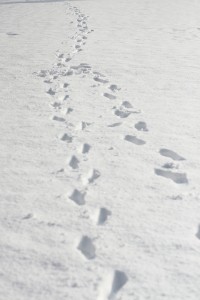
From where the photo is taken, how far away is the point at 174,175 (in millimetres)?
3213

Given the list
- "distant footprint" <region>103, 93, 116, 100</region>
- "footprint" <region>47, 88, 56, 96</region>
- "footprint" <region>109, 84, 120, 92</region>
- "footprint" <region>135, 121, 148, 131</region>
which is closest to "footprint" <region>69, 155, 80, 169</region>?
"footprint" <region>135, 121, 148, 131</region>

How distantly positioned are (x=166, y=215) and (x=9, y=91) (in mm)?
3011

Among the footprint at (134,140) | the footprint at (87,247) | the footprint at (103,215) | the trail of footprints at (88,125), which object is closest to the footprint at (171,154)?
the trail of footprints at (88,125)

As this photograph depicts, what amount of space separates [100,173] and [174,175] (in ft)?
1.71

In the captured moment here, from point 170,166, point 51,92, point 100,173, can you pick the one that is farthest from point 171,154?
point 51,92

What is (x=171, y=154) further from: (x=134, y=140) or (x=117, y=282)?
(x=117, y=282)

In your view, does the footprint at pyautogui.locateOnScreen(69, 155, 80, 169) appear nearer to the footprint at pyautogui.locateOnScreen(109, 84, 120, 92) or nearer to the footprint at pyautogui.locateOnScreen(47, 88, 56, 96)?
the footprint at pyautogui.locateOnScreen(47, 88, 56, 96)

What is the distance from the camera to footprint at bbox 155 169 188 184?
3140 millimetres

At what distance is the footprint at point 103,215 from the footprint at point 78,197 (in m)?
0.15

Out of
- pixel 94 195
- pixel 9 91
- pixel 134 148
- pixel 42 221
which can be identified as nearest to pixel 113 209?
pixel 94 195

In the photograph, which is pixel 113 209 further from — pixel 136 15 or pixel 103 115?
pixel 136 15

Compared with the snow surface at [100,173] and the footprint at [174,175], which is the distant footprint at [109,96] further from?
the footprint at [174,175]

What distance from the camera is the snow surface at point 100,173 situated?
2217 millimetres

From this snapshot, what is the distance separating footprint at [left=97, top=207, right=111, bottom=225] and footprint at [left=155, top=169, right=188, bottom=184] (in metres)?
0.62
